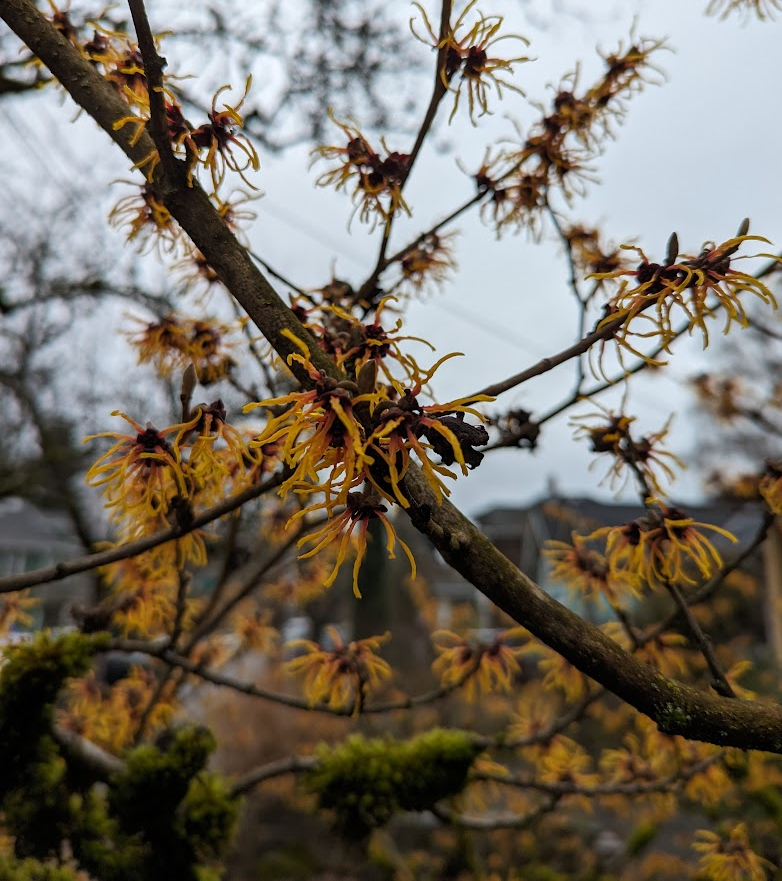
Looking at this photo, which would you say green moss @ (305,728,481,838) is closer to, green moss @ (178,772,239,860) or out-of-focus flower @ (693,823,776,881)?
green moss @ (178,772,239,860)

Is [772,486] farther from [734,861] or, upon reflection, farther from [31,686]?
[31,686]

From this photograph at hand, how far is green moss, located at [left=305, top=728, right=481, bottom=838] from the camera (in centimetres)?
189

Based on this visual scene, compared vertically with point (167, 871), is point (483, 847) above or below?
above

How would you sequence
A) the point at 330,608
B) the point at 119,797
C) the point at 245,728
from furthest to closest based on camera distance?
the point at 330,608, the point at 245,728, the point at 119,797

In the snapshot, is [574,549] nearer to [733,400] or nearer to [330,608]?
[733,400]

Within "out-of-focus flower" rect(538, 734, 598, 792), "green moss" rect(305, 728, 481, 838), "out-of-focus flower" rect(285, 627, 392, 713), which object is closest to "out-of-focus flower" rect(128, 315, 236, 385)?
"out-of-focus flower" rect(285, 627, 392, 713)

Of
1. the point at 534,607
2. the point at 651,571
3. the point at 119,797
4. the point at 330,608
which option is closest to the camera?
the point at 534,607

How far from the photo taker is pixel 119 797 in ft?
6.07

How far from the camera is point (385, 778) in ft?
6.21

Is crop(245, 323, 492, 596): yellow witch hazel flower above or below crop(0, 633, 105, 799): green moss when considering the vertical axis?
above

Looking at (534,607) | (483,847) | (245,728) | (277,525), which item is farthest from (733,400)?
(245,728)

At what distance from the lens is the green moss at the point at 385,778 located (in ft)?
6.19

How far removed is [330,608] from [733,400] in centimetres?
884

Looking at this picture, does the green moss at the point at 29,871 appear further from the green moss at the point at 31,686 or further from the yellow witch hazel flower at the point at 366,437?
the yellow witch hazel flower at the point at 366,437
